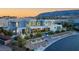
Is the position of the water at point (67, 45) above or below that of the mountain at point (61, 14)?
below

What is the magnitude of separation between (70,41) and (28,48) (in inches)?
16.2

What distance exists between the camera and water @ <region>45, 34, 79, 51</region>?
349cm

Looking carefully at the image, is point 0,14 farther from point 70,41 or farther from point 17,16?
point 70,41

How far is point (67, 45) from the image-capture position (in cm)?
351

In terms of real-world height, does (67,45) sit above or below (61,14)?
below

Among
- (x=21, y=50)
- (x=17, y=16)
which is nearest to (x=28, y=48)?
(x=21, y=50)

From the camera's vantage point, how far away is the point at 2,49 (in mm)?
3516

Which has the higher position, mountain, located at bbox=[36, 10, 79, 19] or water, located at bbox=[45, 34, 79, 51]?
mountain, located at bbox=[36, 10, 79, 19]

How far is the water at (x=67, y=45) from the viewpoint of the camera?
349 cm
